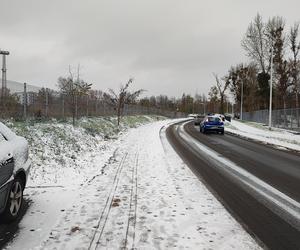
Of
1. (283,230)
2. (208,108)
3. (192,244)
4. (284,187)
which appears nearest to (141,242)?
(192,244)

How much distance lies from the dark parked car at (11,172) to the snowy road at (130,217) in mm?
296

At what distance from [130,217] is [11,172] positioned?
1987 millimetres

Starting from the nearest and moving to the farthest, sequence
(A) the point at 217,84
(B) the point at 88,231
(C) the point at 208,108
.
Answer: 1. (B) the point at 88,231
2. (A) the point at 217,84
3. (C) the point at 208,108

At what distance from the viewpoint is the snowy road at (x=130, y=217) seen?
5203 millimetres

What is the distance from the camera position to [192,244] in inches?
203

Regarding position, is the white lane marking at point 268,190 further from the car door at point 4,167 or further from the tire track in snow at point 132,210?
the car door at point 4,167

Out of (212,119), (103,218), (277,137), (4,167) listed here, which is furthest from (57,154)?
(212,119)

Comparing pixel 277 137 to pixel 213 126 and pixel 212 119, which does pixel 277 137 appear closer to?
pixel 213 126

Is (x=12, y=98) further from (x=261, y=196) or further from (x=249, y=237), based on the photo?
(x=249, y=237)

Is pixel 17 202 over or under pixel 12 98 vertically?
under

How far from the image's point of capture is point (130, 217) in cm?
636

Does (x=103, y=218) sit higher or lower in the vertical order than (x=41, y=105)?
lower

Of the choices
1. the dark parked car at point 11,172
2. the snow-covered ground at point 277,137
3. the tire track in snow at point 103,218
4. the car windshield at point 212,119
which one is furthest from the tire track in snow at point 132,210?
the car windshield at point 212,119

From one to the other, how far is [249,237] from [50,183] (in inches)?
207
